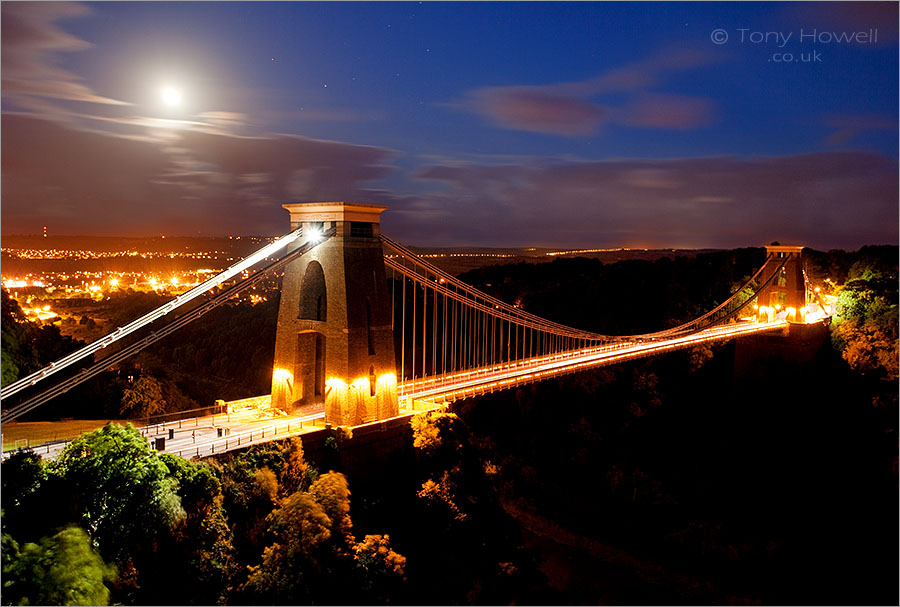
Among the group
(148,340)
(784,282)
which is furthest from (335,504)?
(784,282)

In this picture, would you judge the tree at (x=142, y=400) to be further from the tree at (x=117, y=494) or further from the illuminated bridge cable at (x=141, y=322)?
the tree at (x=117, y=494)

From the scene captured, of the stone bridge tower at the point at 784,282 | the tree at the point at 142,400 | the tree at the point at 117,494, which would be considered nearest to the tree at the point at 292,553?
the tree at the point at 117,494

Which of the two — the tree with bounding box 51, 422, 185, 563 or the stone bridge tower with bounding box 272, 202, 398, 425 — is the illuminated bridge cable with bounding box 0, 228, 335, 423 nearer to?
the stone bridge tower with bounding box 272, 202, 398, 425

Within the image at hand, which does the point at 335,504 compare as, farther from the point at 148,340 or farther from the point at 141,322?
the point at 141,322

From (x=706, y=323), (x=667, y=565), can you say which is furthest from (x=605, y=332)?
(x=667, y=565)

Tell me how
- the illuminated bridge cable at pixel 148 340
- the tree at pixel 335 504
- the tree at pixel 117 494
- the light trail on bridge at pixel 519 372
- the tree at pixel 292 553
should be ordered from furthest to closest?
the light trail on bridge at pixel 519 372
the tree at pixel 335 504
the tree at pixel 292 553
the illuminated bridge cable at pixel 148 340
the tree at pixel 117 494

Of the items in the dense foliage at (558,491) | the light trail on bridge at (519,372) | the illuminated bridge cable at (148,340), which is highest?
the illuminated bridge cable at (148,340)

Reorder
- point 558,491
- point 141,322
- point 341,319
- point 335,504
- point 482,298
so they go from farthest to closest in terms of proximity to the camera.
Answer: point 558,491 < point 482,298 < point 341,319 < point 335,504 < point 141,322

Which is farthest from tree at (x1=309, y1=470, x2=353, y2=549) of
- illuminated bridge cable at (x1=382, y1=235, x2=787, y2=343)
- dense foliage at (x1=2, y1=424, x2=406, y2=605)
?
illuminated bridge cable at (x1=382, y1=235, x2=787, y2=343)
